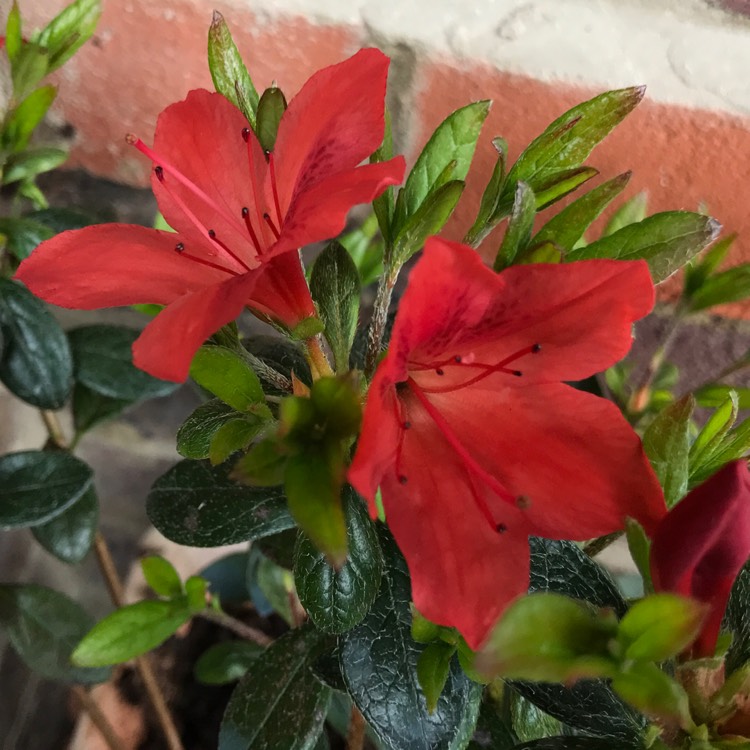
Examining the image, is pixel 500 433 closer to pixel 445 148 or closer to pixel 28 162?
pixel 445 148

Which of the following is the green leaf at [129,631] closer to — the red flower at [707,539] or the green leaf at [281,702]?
the green leaf at [281,702]

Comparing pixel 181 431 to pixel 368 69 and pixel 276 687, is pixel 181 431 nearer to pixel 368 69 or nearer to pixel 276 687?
pixel 368 69

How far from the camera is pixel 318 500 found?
0.31 m

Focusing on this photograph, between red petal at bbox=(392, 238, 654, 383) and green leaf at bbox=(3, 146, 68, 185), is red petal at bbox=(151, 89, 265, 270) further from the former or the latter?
green leaf at bbox=(3, 146, 68, 185)

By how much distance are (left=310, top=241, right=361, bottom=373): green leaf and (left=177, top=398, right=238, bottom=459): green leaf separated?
0.10 m

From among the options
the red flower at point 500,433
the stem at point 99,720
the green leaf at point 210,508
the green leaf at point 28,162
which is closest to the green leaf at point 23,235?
the green leaf at point 28,162

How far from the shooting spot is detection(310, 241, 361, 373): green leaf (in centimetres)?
52

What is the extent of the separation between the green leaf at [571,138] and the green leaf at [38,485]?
0.60 metres

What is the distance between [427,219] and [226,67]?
0.20 m

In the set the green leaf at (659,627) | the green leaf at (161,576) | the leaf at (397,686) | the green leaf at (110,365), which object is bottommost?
the green leaf at (161,576)

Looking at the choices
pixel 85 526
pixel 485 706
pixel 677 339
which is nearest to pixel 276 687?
pixel 485 706

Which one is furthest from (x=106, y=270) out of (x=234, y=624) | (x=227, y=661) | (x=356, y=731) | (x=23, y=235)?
(x=227, y=661)

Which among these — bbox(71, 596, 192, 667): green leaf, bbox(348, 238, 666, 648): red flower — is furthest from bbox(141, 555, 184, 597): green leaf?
bbox(348, 238, 666, 648): red flower

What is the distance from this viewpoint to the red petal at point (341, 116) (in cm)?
41
